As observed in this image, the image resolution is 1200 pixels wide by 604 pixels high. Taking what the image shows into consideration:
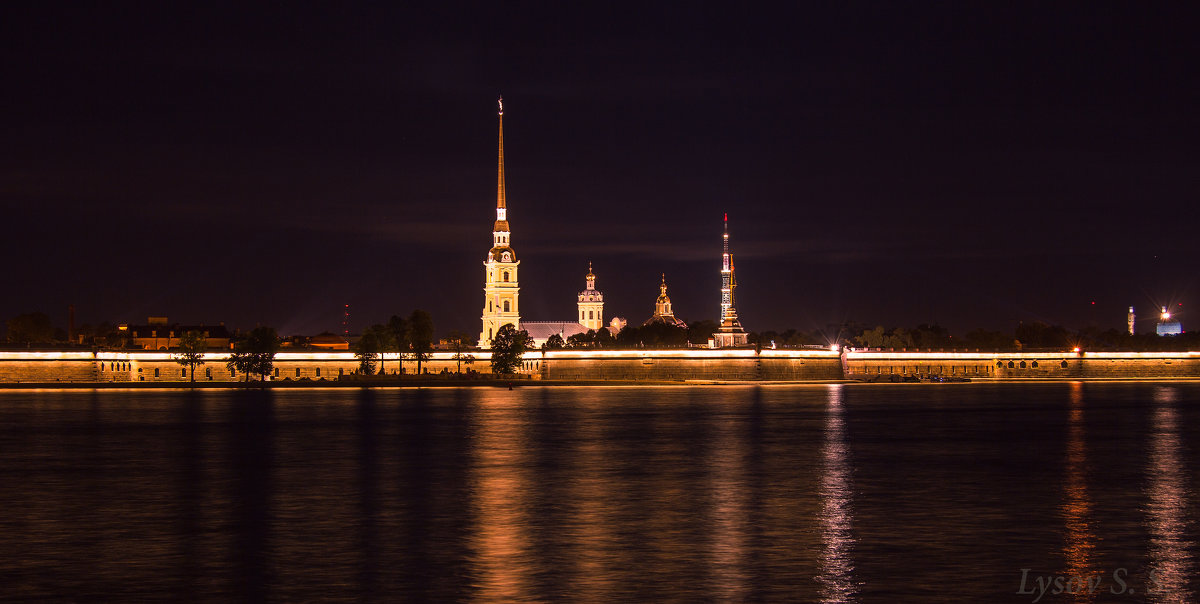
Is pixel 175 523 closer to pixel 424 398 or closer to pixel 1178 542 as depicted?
pixel 1178 542

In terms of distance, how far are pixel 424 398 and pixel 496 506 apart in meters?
76.5

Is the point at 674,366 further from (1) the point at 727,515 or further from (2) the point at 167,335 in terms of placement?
(1) the point at 727,515

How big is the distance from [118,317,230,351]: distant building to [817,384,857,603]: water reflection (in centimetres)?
13721

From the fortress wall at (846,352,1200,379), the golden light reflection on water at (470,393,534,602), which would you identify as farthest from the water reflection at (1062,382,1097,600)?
the fortress wall at (846,352,1200,379)

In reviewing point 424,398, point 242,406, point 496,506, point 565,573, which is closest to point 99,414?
point 242,406

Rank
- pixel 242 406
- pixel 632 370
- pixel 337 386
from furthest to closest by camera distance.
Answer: pixel 632 370, pixel 337 386, pixel 242 406

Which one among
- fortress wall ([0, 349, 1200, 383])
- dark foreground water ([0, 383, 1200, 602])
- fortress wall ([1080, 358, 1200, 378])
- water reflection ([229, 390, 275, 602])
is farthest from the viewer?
fortress wall ([1080, 358, 1200, 378])

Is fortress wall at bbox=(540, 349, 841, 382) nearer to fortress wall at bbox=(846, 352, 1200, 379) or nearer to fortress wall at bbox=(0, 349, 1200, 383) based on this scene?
fortress wall at bbox=(0, 349, 1200, 383)

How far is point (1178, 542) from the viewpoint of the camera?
2772 centimetres

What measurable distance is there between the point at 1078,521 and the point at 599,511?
37.0 feet

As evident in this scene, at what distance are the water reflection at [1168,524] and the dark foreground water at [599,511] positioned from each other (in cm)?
12

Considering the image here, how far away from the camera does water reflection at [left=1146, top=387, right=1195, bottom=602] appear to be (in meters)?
23.0

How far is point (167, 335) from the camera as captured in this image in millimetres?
180625

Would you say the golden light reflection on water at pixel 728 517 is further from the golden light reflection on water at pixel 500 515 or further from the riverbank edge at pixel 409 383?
the riverbank edge at pixel 409 383
